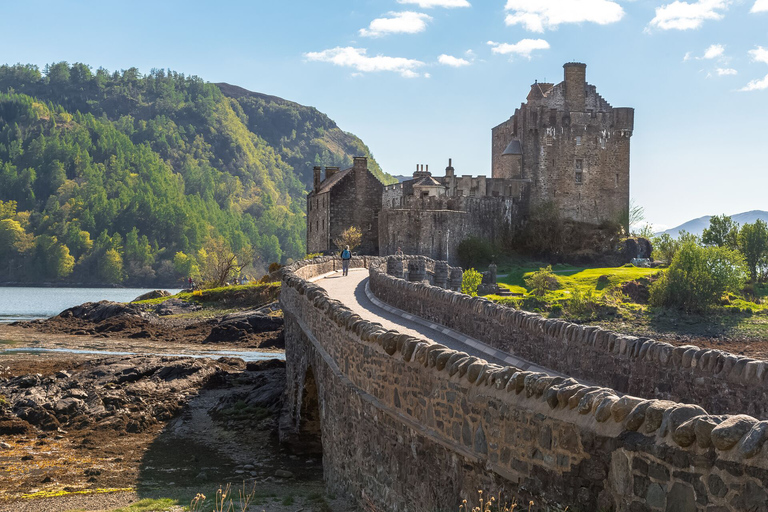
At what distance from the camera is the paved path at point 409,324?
47.1 feet

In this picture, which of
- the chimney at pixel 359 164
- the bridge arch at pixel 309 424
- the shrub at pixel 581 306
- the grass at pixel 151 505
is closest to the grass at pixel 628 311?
the shrub at pixel 581 306

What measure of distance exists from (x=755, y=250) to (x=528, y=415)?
60.6 meters

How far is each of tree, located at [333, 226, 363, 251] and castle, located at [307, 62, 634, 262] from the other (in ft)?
2.88

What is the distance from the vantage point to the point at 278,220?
644 feet

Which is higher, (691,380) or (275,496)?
(691,380)

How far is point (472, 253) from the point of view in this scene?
58.4 meters

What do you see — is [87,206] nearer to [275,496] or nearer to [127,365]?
[127,365]

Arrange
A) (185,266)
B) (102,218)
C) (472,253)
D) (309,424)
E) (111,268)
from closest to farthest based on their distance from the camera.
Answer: (309,424) → (472,253) → (111,268) → (185,266) → (102,218)

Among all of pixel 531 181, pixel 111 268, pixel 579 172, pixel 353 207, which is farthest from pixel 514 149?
pixel 111 268

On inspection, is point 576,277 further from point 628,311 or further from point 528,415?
point 528,415

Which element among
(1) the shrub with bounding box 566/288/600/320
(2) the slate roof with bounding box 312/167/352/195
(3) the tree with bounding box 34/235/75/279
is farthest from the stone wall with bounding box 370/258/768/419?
(3) the tree with bounding box 34/235/75/279

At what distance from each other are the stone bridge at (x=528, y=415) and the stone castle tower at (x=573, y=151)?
166ft

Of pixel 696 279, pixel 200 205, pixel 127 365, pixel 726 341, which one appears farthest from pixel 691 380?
pixel 200 205

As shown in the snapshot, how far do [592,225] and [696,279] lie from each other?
1604 cm
